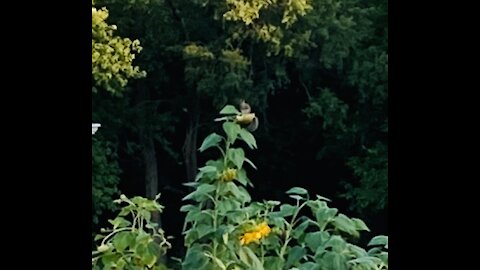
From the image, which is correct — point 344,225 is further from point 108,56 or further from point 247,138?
point 108,56

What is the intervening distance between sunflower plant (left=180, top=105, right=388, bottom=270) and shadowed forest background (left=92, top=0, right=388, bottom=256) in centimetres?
740

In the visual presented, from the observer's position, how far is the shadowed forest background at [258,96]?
909cm

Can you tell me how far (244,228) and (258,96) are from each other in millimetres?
8536

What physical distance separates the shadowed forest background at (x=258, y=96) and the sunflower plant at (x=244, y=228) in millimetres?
7401

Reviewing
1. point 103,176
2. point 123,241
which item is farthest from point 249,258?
point 103,176

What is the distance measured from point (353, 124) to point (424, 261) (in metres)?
9.35

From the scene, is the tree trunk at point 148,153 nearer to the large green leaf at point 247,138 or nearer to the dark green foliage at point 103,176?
the dark green foliage at point 103,176

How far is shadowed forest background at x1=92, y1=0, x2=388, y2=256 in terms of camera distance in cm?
909

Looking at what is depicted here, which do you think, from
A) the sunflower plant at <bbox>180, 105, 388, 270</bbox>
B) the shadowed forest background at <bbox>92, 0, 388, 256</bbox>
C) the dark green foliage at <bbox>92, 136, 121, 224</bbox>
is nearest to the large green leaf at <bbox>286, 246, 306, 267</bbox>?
the sunflower plant at <bbox>180, 105, 388, 270</bbox>

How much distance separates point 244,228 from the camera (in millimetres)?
975

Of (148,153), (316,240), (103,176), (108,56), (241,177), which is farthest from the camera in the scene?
(148,153)

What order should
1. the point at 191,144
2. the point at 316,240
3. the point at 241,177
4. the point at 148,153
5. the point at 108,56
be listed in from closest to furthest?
the point at 316,240 < the point at 241,177 < the point at 108,56 < the point at 148,153 < the point at 191,144

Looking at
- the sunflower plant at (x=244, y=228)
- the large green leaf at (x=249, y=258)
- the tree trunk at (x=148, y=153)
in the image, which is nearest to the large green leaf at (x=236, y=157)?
the sunflower plant at (x=244, y=228)

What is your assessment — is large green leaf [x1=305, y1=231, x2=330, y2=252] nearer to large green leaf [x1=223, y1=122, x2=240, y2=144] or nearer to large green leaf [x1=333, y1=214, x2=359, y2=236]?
large green leaf [x1=333, y1=214, x2=359, y2=236]
